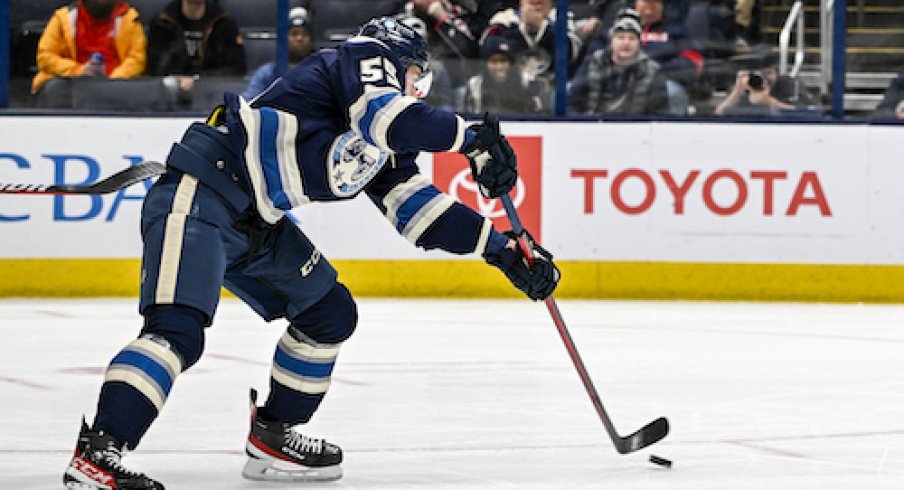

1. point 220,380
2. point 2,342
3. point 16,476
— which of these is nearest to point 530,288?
point 16,476

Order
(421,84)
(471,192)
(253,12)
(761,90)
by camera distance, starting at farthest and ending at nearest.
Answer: (253,12) → (761,90) → (471,192) → (421,84)

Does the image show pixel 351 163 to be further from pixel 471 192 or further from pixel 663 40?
pixel 663 40

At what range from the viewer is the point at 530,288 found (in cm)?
333

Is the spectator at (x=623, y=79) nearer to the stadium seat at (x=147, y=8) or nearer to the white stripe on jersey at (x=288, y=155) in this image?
the stadium seat at (x=147, y=8)

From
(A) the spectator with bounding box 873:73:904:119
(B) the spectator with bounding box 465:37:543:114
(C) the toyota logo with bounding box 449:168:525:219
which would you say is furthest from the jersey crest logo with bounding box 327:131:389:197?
(A) the spectator with bounding box 873:73:904:119

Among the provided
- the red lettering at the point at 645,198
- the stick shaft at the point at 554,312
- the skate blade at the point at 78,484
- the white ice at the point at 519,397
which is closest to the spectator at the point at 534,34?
the red lettering at the point at 645,198

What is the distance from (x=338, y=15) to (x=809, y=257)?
253 cm

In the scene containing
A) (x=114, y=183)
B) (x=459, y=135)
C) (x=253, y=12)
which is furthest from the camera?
(x=253, y=12)

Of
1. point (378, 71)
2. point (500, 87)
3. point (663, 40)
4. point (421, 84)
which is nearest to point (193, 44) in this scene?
point (500, 87)

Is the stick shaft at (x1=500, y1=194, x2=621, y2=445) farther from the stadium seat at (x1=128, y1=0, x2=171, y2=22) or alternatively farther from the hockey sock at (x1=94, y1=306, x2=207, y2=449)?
the stadium seat at (x1=128, y1=0, x2=171, y2=22)

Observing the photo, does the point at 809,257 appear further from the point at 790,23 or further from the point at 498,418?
the point at 498,418

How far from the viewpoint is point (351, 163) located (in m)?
3.15

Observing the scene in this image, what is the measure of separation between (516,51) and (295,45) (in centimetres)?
107

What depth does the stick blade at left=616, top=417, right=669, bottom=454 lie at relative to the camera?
3477 millimetres
